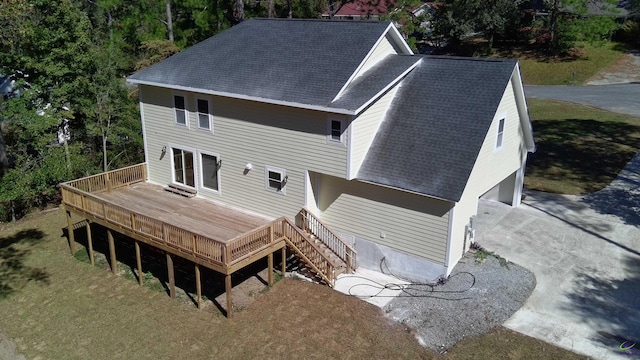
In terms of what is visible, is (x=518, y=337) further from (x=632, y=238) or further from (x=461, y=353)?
(x=632, y=238)

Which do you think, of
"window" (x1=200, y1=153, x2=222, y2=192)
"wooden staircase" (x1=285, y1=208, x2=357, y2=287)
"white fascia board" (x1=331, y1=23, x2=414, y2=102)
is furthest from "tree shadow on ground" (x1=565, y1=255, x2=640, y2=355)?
"window" (x1=200, y1=153, x2=222, y2=192)

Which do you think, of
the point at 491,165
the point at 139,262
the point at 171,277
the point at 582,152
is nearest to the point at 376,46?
the point at 491,165

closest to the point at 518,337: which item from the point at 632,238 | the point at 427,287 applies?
the point at 427,287

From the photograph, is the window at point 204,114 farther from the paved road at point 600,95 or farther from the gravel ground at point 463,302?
the paved road at point 600,95

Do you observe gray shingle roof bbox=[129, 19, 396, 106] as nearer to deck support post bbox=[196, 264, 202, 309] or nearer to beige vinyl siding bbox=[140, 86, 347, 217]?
beige vinyl siding bbox=[140, 86, 347, 217]

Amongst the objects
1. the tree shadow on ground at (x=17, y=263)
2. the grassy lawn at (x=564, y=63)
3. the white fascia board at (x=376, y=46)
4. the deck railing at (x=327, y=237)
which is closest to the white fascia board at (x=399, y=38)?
the white fascia board at (x=376, y=46)
